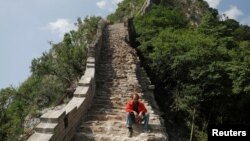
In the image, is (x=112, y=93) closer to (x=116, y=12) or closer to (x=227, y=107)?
(x=227, y=107)

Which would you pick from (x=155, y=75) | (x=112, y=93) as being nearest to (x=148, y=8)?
(x=155, y=75)

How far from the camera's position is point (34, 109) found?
746 inches

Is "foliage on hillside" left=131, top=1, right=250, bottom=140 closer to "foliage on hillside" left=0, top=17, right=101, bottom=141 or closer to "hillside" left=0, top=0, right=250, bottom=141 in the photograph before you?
"hillside" left=0, top=0, right=250, bottom=141

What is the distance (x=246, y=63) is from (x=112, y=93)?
10.7 meters

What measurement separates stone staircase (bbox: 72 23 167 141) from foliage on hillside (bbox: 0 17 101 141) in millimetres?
2091

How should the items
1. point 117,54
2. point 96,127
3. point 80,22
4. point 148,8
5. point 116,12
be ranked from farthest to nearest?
point 116,12 < point 148,8 < point 80,22 < point 117,54 < point 96,127

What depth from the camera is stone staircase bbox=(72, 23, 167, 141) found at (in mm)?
10109

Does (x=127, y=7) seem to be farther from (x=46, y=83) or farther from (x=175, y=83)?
(x=46, y=83)

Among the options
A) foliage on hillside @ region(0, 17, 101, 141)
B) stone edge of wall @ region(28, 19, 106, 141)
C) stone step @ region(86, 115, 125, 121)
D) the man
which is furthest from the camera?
foliage on hillside @ region(0, 17, 101, 141)

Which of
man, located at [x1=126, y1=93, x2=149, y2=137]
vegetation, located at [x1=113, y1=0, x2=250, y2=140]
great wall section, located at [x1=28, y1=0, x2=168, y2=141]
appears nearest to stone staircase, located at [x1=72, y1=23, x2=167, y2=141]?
great wall section, located at [x1=28, y1=0, x2=168, y2=141]

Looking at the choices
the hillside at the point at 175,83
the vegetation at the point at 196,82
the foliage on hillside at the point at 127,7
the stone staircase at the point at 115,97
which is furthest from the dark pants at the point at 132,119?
the foliage on hillside at the point at 127,7

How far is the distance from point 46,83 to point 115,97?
366 inches

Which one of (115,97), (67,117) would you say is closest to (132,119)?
(67,117)

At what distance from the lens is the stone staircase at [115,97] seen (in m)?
10.1
